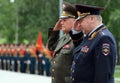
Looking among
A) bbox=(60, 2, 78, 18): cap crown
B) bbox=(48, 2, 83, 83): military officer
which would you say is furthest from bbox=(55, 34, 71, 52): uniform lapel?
bbox=(60, 2, 78, 18): cap crown

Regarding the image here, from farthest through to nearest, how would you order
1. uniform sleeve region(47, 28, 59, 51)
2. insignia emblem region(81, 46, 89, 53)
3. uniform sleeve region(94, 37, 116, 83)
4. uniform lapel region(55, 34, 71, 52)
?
uniform sleeve region(47, 28, 59, 51) → uniform lapel region(55, 34, 71, 52) → insignia emblem region(81, 46, 89, 53) → uniform sleeve region(94, 37, 116, 83)

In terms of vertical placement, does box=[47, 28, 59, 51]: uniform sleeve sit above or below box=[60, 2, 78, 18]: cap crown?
below

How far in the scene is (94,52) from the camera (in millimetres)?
4348

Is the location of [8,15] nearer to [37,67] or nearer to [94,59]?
[37,67]

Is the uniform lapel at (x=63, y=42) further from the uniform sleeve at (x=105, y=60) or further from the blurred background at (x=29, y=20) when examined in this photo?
the blurred background at (x=29, y=20)

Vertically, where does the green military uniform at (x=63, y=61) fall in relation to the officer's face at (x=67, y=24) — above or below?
below

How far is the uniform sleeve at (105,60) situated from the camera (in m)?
4.22

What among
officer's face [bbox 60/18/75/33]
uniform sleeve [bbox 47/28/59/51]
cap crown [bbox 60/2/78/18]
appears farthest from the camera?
uniform sleeve [bbox 47/28/59/51]

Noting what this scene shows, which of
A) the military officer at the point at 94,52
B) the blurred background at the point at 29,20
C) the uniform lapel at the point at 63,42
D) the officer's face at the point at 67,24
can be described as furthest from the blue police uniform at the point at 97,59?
the blurred background at the point at 29,20

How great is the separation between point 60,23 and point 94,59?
1973mm

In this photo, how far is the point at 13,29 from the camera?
149ft

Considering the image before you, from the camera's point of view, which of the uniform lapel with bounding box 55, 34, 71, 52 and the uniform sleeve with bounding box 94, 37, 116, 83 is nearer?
the uniform sleeve with bounding box 94, 37, 116, 83

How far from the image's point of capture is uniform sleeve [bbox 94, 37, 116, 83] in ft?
13.9

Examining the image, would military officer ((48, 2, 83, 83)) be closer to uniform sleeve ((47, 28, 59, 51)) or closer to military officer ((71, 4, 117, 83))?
uniform sleeve ((47, 28, 59, 51))
